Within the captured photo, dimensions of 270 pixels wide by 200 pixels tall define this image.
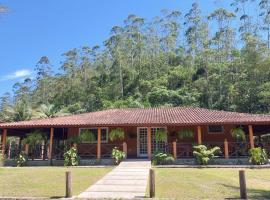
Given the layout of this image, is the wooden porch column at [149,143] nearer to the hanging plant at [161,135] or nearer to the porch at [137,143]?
the porch at [137,143]

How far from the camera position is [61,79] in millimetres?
62062

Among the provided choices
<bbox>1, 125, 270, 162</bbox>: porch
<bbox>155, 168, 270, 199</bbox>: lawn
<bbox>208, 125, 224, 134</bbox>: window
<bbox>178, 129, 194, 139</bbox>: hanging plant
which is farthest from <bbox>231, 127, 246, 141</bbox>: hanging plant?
<bbox>155, 168, 270, 199</bbox>: lawn

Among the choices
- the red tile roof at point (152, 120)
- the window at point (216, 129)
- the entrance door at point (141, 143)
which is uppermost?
the red tile roof at point (152, 120)

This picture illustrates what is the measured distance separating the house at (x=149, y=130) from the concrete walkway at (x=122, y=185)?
4441 mm

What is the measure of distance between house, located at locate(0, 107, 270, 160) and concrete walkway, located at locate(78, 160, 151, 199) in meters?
4.44

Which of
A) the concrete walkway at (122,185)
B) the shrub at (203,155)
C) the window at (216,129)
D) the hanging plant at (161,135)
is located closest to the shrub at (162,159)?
the shrub at (203,155)

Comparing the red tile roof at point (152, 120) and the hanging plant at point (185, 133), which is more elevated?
the red tile roof at point (152, 120)

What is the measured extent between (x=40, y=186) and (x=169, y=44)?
53.4 metres

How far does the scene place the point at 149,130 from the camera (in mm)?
18812

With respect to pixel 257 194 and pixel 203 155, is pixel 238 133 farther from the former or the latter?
pixel 257 194

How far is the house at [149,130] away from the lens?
18.0 m

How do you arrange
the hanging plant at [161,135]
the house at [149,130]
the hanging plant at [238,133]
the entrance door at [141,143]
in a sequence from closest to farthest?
the house at [149,130]
the hanging plant at [238,133]
the hanging plant at [161,135]
the entrance door at [141,143]

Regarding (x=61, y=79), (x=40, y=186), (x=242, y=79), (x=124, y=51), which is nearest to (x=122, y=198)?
(x=40, y=186)

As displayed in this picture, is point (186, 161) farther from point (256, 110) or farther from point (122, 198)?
point (256, 110)
